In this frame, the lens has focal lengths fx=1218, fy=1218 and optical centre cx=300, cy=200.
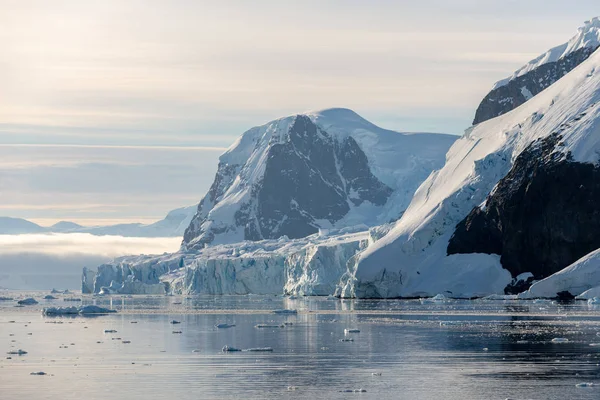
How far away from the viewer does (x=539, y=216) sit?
14962cm

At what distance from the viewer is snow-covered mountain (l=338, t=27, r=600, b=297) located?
145 meters

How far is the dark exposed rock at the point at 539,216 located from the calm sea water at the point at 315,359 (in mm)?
44199

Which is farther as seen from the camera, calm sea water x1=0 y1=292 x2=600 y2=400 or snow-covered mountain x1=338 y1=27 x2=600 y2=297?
snow-covered mountain x1=338 y1=27 x2=600 y2=297

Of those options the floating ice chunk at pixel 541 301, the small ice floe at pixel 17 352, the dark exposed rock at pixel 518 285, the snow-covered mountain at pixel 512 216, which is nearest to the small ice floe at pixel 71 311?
the snow-covered mountain at pixel 512 216

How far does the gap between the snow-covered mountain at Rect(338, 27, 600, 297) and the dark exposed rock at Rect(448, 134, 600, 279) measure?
12cm

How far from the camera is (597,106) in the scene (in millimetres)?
146250

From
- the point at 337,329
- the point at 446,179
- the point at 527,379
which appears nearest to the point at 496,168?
the point at 446,179

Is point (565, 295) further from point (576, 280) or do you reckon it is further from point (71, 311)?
point (71, 311)

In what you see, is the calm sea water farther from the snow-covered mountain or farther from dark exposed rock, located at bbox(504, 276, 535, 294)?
the snow-covered mountain

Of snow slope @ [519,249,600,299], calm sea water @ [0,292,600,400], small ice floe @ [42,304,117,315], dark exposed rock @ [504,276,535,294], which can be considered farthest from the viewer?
dark exposed rock @ [504,276,535,294]

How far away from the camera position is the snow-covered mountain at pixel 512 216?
145m

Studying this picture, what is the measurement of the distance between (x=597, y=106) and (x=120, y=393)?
10832 cm

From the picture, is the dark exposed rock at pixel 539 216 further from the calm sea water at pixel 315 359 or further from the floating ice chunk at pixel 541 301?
the calm sea water at pixel 315 359

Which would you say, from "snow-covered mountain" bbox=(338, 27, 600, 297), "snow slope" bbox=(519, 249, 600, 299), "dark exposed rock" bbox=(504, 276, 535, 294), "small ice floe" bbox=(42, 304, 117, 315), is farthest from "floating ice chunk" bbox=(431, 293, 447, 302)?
"small ice floe" bbox=(42, 304, 117, 315)
